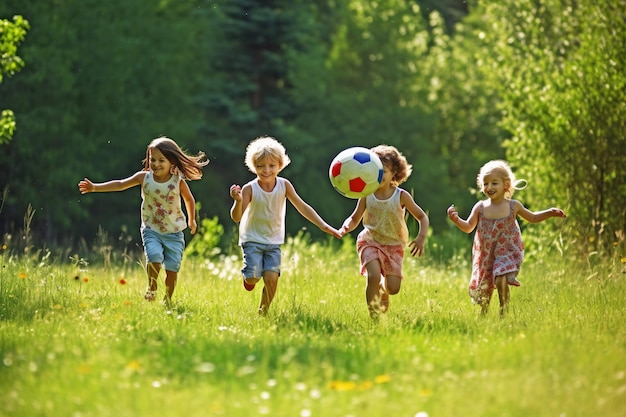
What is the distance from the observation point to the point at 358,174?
26.6ft

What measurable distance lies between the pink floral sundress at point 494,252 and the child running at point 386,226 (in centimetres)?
66

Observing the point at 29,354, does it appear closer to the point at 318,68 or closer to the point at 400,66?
the point at 318,68

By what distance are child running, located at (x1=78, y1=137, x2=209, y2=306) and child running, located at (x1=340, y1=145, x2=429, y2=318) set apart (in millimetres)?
1593

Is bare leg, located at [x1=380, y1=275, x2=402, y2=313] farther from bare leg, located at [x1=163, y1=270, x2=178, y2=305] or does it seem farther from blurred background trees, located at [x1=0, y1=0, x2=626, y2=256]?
blurred background trees, located at [x1=0, y1=0, x2=626, y2=256]

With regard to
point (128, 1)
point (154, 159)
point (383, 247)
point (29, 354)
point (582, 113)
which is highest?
point (128, 1)

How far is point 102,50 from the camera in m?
27.3

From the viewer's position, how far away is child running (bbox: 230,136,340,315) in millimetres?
8414

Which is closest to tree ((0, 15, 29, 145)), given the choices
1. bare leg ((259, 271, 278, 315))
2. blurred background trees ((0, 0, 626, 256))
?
bare leg ((259, 271, 278, 315))

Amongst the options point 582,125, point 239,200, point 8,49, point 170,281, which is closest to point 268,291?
point 239,200

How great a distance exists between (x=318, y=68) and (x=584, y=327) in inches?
1027

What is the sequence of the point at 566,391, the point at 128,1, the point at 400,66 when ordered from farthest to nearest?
the point at 400,66 < the point at 128,1 < the point at 566,391

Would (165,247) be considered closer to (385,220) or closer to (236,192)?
(236,192)

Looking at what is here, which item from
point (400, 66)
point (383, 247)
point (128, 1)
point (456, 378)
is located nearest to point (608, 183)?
point (383, 247)

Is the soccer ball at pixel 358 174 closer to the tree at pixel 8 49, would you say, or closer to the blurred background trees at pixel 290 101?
the tree at pixel 8 49
